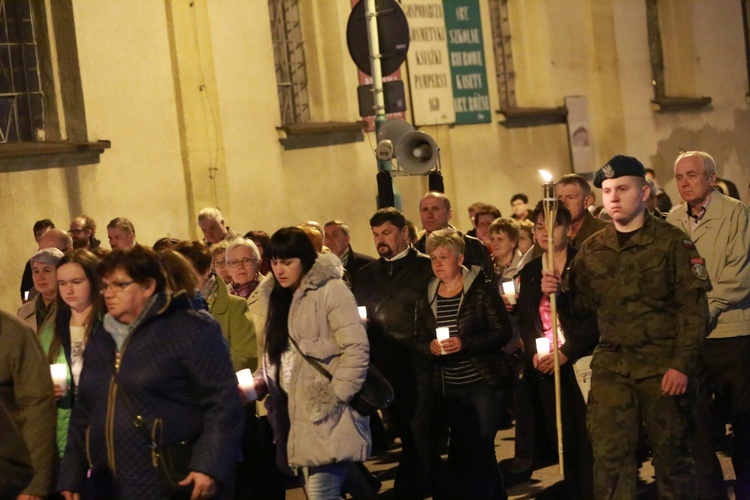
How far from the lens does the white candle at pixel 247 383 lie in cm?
780

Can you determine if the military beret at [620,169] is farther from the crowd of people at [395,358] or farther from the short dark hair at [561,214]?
the short dark hair at [561,214]

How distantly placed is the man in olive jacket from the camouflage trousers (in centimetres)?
283

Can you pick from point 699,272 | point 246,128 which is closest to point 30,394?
point 699,272

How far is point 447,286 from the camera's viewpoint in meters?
8.91

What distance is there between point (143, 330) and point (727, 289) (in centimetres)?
423

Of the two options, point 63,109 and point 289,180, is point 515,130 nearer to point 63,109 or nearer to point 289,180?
point 289,180

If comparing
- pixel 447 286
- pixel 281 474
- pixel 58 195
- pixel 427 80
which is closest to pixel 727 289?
pixel 447 286

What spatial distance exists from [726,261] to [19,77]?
997 centimetres

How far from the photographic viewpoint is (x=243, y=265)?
380 inches

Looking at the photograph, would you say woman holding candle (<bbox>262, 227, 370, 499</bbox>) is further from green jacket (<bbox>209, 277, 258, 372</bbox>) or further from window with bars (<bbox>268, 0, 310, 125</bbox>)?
window with bars (<bbox>268, 0, 310, 125</bbox>)

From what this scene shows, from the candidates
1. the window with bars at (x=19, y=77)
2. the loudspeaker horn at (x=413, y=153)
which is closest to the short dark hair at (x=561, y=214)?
the loudspeaker horn at (x=413, y=153)

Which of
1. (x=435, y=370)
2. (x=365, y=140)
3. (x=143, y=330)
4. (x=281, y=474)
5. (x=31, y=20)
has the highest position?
(x=31, y=20)

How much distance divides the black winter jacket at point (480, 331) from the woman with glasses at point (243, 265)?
1380mm

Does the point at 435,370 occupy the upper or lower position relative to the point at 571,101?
lower
